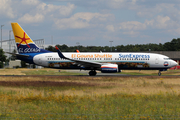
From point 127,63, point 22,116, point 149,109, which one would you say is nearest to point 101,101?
point 149,109

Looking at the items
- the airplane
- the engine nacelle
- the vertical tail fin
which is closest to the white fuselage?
the airplane

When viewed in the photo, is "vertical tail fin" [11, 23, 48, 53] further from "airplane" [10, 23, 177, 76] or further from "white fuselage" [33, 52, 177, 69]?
"white fuselage" [33, 52, 177, 69]

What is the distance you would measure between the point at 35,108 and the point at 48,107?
2.35 feet

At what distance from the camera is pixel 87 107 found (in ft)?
43.4

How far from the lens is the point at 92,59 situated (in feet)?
131

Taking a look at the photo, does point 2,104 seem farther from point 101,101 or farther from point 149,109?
point 149,109

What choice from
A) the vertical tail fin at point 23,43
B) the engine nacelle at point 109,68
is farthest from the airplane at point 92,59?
the engine nacelle at point 109,68

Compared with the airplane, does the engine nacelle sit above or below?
below

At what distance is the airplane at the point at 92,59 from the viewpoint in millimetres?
38594

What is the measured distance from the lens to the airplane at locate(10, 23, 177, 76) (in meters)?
38.6

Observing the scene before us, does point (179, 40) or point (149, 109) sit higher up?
point (179, 40)

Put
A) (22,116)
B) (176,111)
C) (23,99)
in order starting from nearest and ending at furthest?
(22,116) < (176,111) < (23,99)

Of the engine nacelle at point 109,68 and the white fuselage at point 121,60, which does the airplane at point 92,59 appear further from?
the engine nacelle at point 109,68

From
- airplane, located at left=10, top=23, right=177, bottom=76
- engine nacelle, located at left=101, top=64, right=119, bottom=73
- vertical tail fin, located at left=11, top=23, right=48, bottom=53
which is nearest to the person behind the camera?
engine nacelle, located at left=101, top=64, right=119, bottom=73
